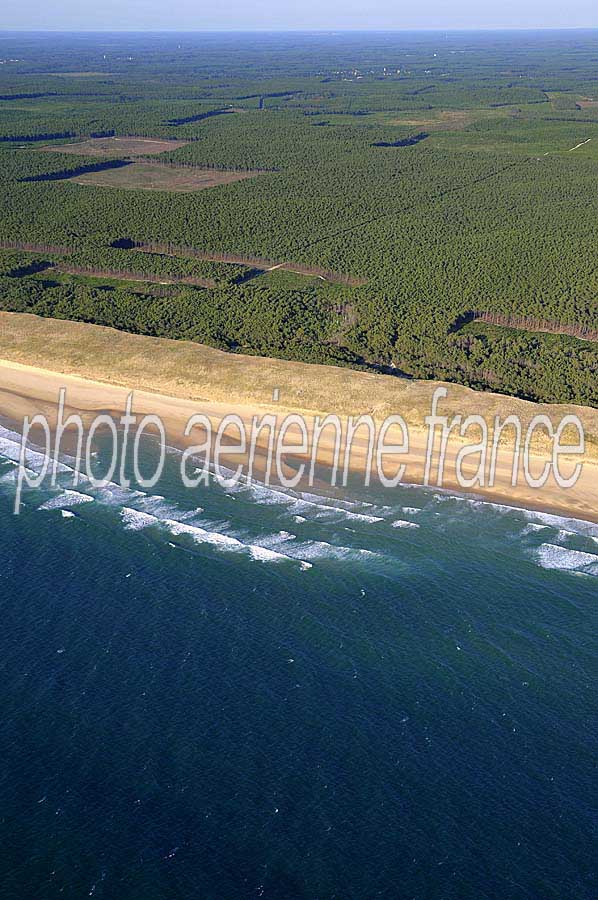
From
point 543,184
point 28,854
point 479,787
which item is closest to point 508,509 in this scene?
point 479,787

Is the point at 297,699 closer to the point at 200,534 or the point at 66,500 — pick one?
the point at 200,534

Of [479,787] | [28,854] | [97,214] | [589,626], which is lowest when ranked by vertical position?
[28,854]

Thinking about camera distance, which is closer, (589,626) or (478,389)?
(589,626)

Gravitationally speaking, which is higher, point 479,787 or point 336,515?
point 336,515

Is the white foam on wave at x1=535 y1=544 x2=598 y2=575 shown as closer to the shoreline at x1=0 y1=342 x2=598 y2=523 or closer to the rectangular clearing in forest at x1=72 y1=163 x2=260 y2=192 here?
the shoreline at x1=0 y1=342 x2=598 y2=523

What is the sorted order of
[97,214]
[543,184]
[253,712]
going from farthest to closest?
1. [543,184]
2. [97,214]
3. [253,712]

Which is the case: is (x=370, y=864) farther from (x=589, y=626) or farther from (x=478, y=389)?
(x=478, y=389)
